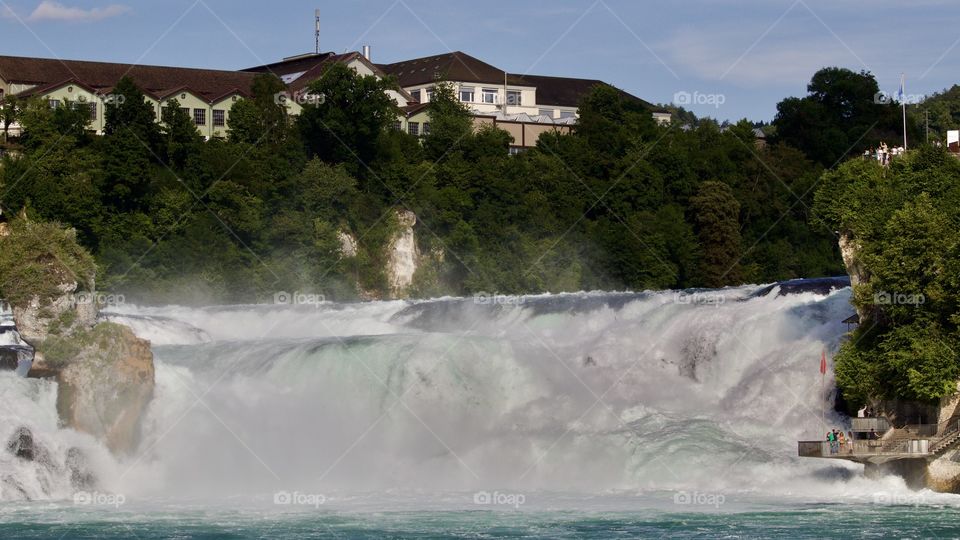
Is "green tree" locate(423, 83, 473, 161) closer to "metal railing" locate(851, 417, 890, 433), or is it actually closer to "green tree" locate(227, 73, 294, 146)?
"green tree" locate(227, 73, 294, 146)

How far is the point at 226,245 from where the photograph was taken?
8694 centimetres

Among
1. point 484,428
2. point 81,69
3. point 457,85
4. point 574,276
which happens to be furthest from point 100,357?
point 457,85

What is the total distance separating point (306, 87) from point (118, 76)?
38.3 feet

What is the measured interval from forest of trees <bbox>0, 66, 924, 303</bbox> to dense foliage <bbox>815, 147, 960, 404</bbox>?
1625 inches

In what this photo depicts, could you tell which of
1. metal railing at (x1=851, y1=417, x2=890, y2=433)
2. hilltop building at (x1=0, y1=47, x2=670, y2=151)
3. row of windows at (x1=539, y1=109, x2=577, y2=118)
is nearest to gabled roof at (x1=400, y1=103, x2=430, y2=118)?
hilltop building at (x1=0, y1=47, x2=670, y2=151)

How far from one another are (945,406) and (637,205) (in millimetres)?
52142

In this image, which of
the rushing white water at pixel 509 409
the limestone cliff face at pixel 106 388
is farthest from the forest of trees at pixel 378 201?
the limestone cliff face at pixel 106 388

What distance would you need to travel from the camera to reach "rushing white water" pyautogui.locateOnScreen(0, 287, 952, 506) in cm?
4741

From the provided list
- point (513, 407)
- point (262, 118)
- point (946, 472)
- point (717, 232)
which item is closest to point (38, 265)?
point (513, 407)

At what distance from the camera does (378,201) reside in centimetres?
9256

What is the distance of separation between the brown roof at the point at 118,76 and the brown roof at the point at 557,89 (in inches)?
1007

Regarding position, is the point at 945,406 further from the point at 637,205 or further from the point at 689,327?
the point at 637,205

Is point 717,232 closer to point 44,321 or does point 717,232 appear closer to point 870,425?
point 870,425

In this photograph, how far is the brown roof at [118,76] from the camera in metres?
105
